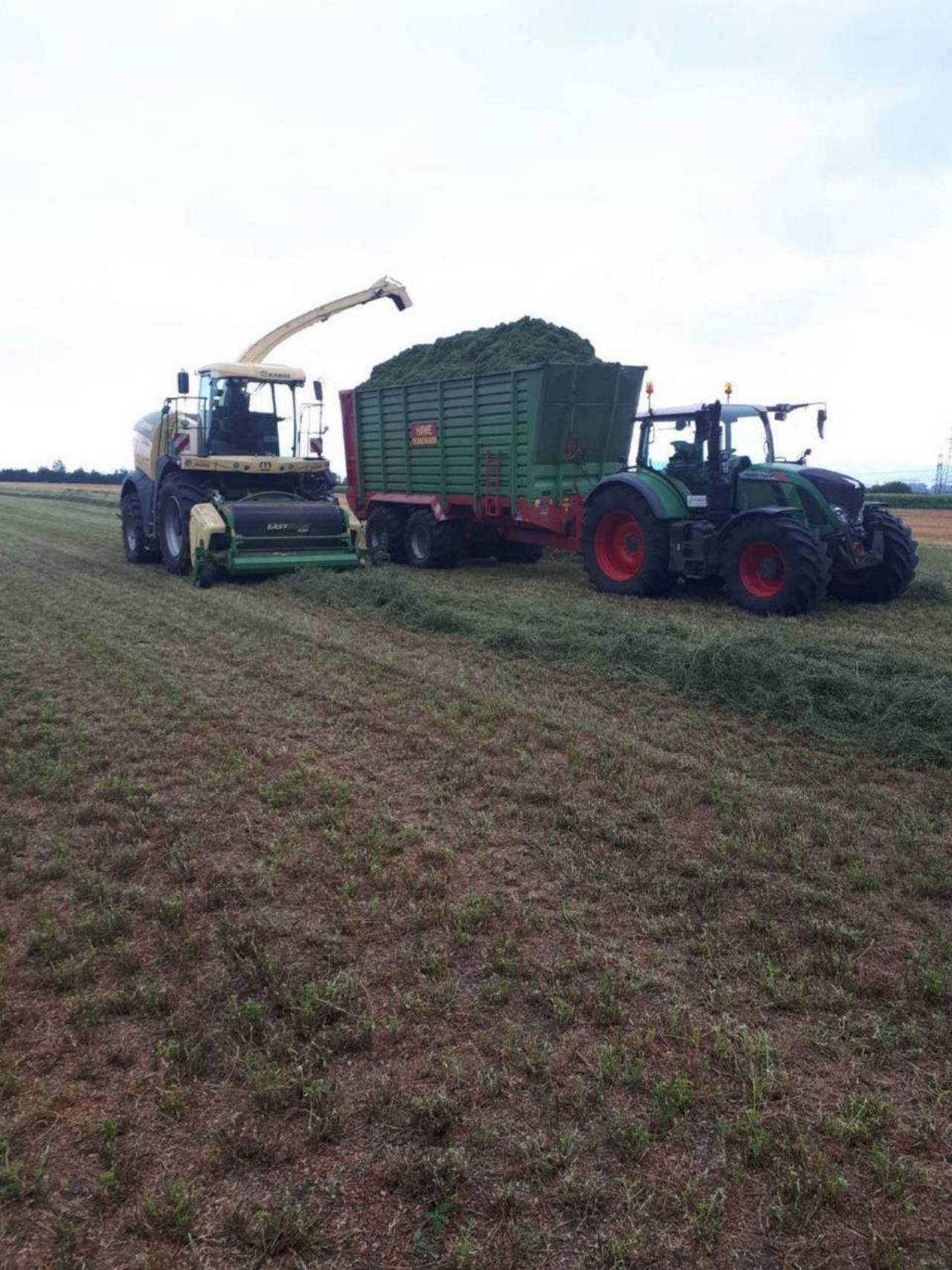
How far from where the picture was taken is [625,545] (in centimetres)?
1085

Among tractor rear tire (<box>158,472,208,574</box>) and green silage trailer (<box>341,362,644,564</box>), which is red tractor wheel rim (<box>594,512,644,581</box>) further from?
tractor rear tire (<box>158,472,208,574</box>)

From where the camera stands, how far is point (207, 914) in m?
3.51

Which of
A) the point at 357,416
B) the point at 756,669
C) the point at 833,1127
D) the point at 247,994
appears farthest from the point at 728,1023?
the point at 357,416

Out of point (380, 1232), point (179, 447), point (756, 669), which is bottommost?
point (380, 1232)

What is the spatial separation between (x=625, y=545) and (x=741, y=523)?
1717 millimetres

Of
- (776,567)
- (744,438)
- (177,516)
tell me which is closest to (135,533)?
(177,516)

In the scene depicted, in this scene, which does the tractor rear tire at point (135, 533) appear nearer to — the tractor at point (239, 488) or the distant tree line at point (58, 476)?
the tractor at point (239, 488)

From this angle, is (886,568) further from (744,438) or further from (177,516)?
(177,516)

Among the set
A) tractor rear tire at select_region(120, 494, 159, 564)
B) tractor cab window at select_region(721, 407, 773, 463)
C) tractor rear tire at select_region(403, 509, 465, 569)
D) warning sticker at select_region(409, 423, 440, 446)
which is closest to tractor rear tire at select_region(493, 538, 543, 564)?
tractor rear tire at select_region(403, 509, 465, 569)

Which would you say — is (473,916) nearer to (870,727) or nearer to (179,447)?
(870,727)

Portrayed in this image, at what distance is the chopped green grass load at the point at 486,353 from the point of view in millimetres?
12195

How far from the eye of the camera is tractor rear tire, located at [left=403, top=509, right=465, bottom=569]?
13180 mm

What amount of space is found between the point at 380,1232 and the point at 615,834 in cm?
217

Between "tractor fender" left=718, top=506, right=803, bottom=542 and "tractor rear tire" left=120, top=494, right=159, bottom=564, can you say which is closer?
"tractor fender" left=718, top=506, right=803, bottom=542
